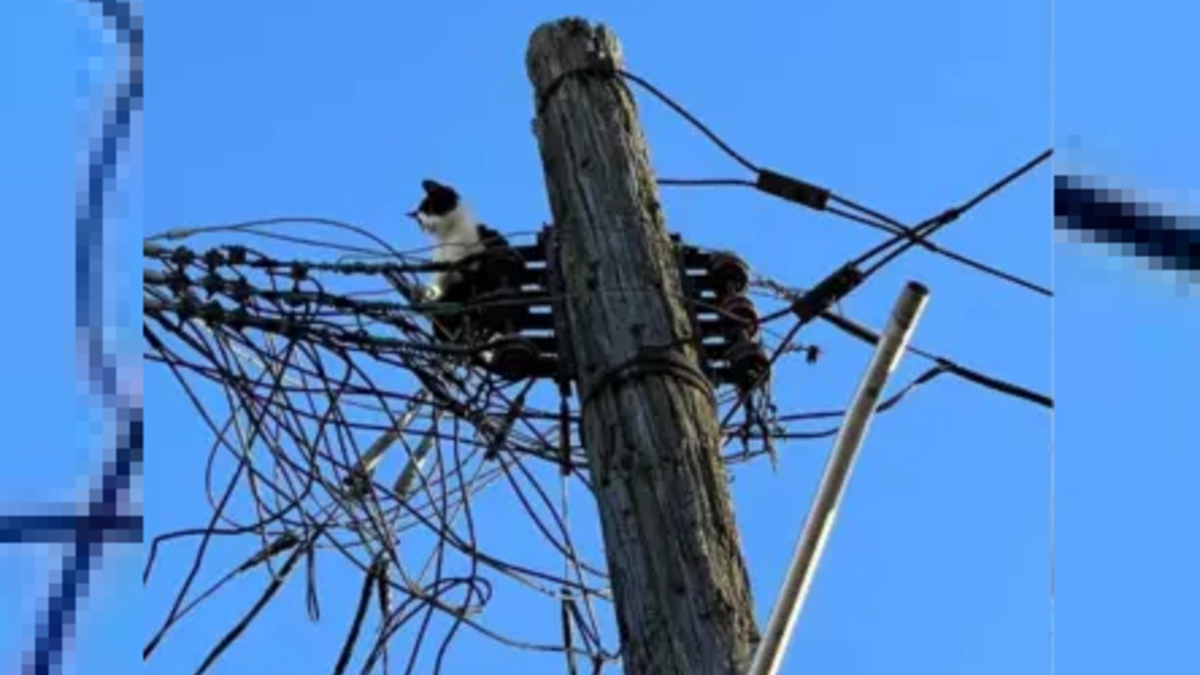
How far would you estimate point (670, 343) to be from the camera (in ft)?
14.8

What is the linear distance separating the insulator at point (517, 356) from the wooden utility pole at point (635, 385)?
27cm

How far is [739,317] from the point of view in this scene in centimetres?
509

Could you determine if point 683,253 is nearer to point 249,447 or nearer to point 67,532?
point 249,447

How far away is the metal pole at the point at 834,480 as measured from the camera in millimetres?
2900

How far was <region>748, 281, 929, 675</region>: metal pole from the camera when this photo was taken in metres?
2.90

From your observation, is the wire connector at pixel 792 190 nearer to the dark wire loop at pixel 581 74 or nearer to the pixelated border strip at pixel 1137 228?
the dark wire loop at pixel 581 74

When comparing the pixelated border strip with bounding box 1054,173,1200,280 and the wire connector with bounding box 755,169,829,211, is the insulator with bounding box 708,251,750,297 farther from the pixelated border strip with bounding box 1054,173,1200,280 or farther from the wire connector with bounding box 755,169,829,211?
the pixelated border strip with bounding box 1054,173,1200,280

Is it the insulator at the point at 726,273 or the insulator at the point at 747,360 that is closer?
the insulator at the point at 747,360

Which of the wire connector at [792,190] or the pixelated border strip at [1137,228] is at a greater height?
the wire connector at [792,190]

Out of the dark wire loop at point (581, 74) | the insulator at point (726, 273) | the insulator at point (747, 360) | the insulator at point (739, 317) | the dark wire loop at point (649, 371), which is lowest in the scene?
the dark wire loop at point (649, 371)

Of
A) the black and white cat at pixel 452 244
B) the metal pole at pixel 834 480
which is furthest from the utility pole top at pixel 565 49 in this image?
the metal pole at pixel 834 480

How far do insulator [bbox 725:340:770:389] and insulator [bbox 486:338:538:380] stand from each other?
525mm

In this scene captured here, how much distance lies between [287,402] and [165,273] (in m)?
0.64

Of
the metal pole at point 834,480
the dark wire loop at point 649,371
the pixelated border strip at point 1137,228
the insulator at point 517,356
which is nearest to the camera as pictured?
the pixelated border strip at point 1137,228
